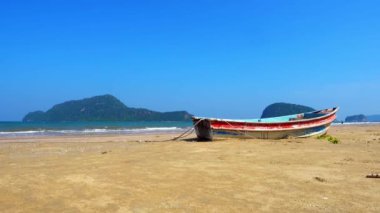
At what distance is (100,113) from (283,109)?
65.4m

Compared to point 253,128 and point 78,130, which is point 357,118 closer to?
point 78,130

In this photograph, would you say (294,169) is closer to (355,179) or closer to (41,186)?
(355,179)

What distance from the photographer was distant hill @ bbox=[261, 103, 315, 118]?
80206 mm

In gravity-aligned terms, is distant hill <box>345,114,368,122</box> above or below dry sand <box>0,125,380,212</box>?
above

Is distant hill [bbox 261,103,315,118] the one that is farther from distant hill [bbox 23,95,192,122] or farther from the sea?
the sea

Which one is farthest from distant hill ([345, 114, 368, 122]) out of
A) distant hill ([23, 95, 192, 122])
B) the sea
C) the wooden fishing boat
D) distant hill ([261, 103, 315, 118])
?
the wooden fishing boat

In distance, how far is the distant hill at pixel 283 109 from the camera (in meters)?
80.2

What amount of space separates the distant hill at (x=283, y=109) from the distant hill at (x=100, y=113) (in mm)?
28957

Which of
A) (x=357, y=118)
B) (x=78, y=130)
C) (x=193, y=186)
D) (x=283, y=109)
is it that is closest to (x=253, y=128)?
(x=193, y=186)

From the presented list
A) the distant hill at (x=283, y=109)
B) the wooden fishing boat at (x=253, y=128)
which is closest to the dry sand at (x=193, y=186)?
the wooden fishing boat at (x=253, y=128)

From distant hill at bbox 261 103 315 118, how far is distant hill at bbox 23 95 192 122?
95.0ft

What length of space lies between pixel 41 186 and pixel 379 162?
692 cm

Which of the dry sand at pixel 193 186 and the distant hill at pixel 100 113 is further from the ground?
the distant hill at pixel 100 113

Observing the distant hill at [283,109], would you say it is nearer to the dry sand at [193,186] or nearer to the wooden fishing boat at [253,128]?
the wooden fishing boat at [253,128]
